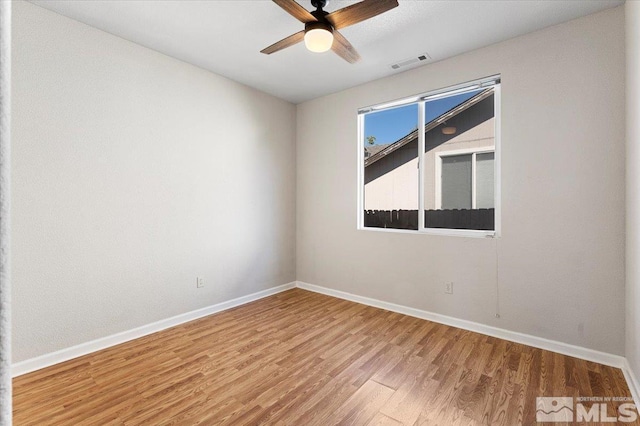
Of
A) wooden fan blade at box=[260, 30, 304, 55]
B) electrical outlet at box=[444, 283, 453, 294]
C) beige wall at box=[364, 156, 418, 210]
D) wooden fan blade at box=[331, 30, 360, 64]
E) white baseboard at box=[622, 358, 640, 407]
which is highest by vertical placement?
wooden fan blade at box=[260, 30, 304, 55]

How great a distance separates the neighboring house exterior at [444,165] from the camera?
10.5 feet

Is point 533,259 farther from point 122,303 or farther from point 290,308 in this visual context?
point 122,303

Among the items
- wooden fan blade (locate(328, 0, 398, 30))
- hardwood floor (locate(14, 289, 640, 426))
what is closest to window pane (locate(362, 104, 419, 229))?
hardwood floor (locate(14, 289, 640, 426))

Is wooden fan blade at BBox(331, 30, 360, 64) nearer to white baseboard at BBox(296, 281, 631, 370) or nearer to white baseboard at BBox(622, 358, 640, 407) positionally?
white baseboard at BBox(296, 281, 631, 370)

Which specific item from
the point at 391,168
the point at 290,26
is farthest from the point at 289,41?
the point at 391,168

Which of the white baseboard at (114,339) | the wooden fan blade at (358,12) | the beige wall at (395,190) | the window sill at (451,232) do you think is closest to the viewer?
the wooden fan blade at (358,12)

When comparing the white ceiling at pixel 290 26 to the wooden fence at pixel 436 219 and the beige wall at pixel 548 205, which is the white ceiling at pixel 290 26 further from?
the wooden fence at pixel 436 219

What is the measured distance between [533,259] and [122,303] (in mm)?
3894

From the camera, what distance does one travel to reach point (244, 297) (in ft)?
13.1

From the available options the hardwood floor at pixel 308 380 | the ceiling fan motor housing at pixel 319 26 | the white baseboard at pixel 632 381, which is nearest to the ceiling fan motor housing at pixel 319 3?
the ceiling fan motor housing at pixel 319 26

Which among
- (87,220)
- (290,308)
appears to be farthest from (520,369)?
(87,220)

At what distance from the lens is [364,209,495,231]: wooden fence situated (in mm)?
3203

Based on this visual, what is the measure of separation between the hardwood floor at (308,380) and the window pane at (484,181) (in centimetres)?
135

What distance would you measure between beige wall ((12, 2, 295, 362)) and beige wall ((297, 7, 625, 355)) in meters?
2.11
